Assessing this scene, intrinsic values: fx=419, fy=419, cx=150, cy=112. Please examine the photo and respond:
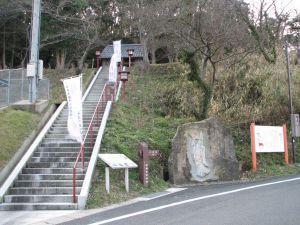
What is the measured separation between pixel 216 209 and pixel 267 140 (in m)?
8.48

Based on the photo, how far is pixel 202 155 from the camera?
14258mm

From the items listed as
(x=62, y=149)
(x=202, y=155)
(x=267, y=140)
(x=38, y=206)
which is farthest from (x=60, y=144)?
(x=267, y=140)

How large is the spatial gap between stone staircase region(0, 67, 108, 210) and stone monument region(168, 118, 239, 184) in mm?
2956

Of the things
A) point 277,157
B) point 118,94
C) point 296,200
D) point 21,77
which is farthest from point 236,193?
point 21,77

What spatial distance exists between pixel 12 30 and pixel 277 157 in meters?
23.4

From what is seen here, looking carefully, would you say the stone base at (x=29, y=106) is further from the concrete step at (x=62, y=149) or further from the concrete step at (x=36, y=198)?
the concrete step at (x=36, y=198)

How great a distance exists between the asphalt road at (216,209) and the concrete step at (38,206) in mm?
1109

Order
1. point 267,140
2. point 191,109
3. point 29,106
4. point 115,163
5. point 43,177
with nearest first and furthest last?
point 115,163 → point 43,177 → point 29,106 → point 267,140 → point 191,109

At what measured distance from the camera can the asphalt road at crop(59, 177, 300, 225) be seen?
798 centimetres

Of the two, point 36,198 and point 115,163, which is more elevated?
point 115,163

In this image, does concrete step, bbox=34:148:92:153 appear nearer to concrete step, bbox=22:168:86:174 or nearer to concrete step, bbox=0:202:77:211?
concrete step, bbox=22:168:86:174

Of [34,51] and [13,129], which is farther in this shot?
[34,51]

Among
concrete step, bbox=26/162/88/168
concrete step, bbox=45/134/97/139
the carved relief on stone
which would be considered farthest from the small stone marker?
concrete step, bbox=45/134/97/139

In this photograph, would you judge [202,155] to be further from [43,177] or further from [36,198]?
[36,198]
